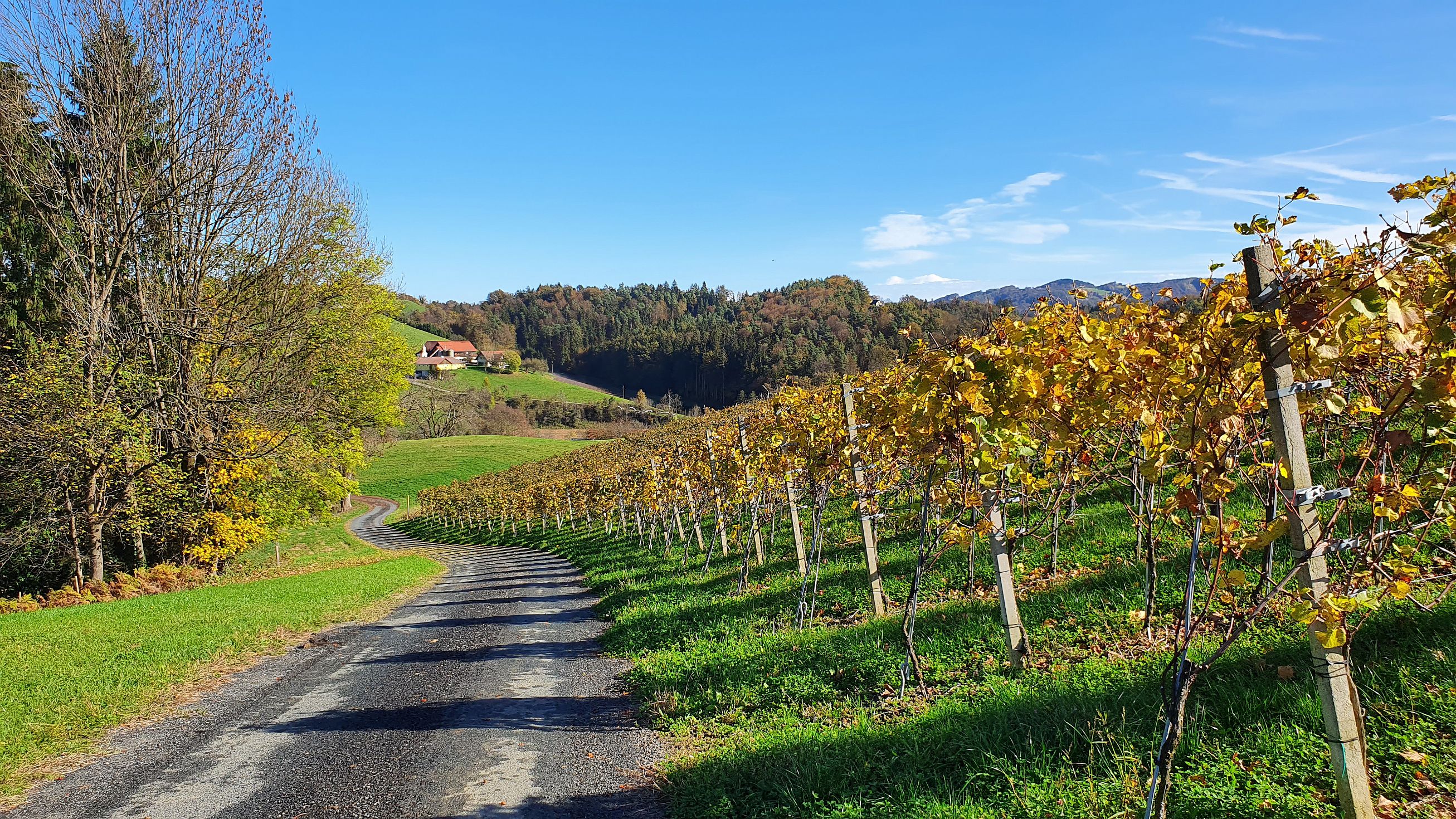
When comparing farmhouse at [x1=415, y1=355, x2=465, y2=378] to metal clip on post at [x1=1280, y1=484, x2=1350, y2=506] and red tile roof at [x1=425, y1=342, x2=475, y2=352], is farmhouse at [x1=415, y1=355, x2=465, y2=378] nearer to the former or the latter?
red tile roof at [x1=425, y1=342, x2=475, y2=352]

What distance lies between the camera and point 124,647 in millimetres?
9578

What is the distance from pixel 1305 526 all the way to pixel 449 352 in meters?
127

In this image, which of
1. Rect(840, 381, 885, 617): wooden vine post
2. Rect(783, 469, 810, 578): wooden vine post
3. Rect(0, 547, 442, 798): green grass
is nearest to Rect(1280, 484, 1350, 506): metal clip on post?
Rect(840, 381, 885, 617): wooden vine post

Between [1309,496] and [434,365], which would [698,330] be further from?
[1309,496]

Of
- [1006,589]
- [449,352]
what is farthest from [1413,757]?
[449,352]

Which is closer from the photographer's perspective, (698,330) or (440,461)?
(440,461)

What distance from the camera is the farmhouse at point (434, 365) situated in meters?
104

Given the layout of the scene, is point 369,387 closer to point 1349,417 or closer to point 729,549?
point 729,549

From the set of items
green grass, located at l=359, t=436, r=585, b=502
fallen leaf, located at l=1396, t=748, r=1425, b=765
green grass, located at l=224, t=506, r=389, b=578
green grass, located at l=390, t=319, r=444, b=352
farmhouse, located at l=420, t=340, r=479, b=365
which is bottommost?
green grass, located at l=224, t=506, r=389, b=578

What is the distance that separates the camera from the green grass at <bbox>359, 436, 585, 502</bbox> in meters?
58.8

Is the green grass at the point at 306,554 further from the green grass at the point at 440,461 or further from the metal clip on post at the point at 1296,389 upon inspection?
the green grass at the point at 440,461

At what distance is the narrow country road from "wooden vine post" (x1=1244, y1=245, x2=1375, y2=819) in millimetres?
3322

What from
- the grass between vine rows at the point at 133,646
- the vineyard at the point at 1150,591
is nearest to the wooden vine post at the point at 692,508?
the grass between vine rows at the point at 133,646

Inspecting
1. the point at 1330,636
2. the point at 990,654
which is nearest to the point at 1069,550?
the point at 990,654
